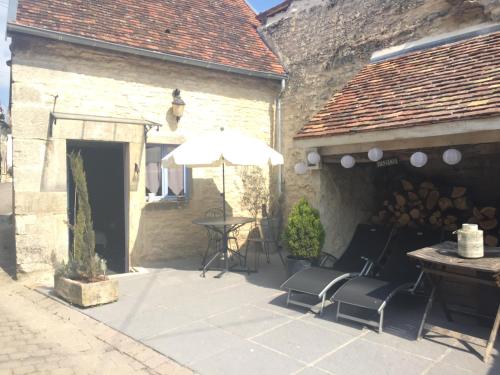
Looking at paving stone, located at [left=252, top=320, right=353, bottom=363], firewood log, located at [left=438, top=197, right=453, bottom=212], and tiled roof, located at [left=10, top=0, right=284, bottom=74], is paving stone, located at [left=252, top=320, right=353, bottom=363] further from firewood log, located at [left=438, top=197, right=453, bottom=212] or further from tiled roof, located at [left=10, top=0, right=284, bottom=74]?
tiled roof, located at [left=10, top=0, right=284, bottom=74]

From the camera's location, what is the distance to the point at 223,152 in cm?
611

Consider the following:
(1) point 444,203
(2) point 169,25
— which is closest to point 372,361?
(1) point 444,203

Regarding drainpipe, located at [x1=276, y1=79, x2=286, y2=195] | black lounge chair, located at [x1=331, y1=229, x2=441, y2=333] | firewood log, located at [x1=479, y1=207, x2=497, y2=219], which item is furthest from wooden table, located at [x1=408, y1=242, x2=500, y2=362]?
drainpipe, located at [x1=276, y1=79, x2=286, y2=195]

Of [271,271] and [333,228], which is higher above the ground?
[333,228]

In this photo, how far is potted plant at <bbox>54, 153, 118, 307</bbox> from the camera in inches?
207

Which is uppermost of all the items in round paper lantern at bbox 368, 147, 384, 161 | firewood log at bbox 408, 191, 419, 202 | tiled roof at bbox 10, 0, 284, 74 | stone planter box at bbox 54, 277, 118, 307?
tiled roof at bbox 10, 0, 284, 74

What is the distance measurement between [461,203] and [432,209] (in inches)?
18.6

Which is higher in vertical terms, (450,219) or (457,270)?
(450,219)

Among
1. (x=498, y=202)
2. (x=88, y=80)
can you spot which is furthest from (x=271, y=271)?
(x=88, y=80)

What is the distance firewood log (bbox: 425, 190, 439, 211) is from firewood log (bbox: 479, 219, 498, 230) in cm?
81

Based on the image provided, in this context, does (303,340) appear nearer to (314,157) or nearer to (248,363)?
(248,363)

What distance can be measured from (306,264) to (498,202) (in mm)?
3417

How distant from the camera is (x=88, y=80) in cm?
701

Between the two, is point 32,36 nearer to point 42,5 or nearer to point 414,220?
point 42,5
